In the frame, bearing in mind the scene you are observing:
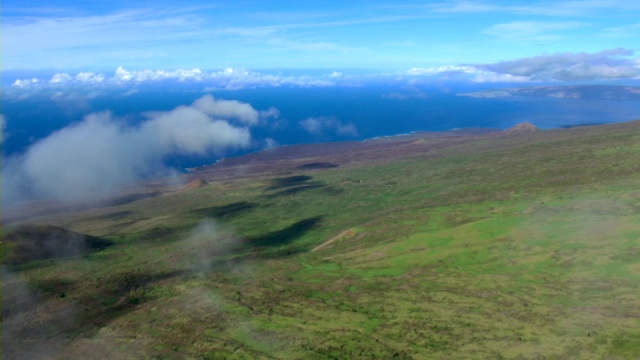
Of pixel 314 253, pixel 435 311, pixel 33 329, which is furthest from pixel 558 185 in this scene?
pixel 33 329

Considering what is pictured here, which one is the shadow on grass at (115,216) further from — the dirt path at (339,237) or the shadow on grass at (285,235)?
the dirt path at (339,237)

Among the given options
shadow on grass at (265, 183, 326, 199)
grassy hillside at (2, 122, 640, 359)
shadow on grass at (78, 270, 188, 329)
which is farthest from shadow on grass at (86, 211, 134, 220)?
shadow on grass at (78, 270, 188, 329)

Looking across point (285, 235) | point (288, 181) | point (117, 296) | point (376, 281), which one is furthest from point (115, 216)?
Answer: point (376, 281)

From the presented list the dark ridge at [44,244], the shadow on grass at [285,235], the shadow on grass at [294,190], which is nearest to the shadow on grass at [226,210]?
the shadow on grass at [294,190]

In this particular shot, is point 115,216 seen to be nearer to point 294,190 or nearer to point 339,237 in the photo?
point 294,190

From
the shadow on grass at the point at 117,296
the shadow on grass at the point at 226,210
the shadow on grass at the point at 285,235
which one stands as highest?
the shadow on grass at the point at 226,210

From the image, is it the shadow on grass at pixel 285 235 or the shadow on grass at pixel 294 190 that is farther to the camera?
the shadow on grass at pixel 294 190

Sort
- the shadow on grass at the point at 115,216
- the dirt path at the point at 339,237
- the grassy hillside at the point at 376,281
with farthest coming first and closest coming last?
the shadow on grass at the point at 115,216
the dirt path at the point at 339,237
the grassy hillside at the point at 376,281
